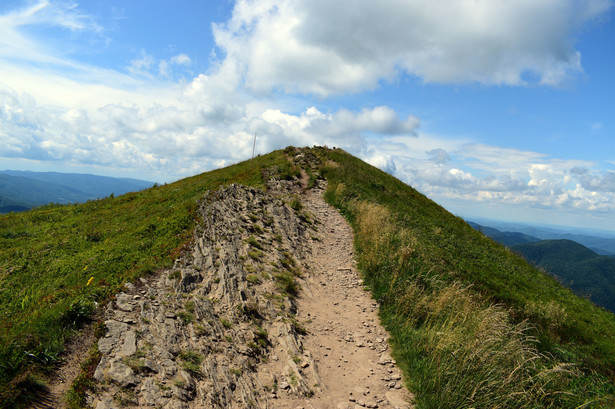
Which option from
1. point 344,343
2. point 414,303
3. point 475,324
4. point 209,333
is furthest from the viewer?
point 414,303

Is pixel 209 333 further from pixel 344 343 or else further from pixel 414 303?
pixel 414 303

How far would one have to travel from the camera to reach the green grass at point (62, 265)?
5703 mm

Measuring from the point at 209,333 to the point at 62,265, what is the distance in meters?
7.74

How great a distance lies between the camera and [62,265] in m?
11.2

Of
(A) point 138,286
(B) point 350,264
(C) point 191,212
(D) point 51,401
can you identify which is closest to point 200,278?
(A) point 138,286

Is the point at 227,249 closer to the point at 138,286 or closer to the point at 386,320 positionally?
the point at 138,286

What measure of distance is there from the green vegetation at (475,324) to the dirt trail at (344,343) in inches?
22.4

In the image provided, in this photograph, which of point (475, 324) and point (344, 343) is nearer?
point (475, 324)

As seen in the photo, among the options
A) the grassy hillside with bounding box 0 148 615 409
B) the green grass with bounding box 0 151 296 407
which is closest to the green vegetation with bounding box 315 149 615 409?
the grassy hillside with bounding box 0 148 615 409

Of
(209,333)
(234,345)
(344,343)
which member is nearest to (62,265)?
(209,333)

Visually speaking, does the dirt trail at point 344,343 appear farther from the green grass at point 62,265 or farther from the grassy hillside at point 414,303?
the green grass at point 62,265

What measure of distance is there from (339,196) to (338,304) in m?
16.7

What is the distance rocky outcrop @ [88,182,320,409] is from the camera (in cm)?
606

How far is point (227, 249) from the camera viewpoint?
1276cm
